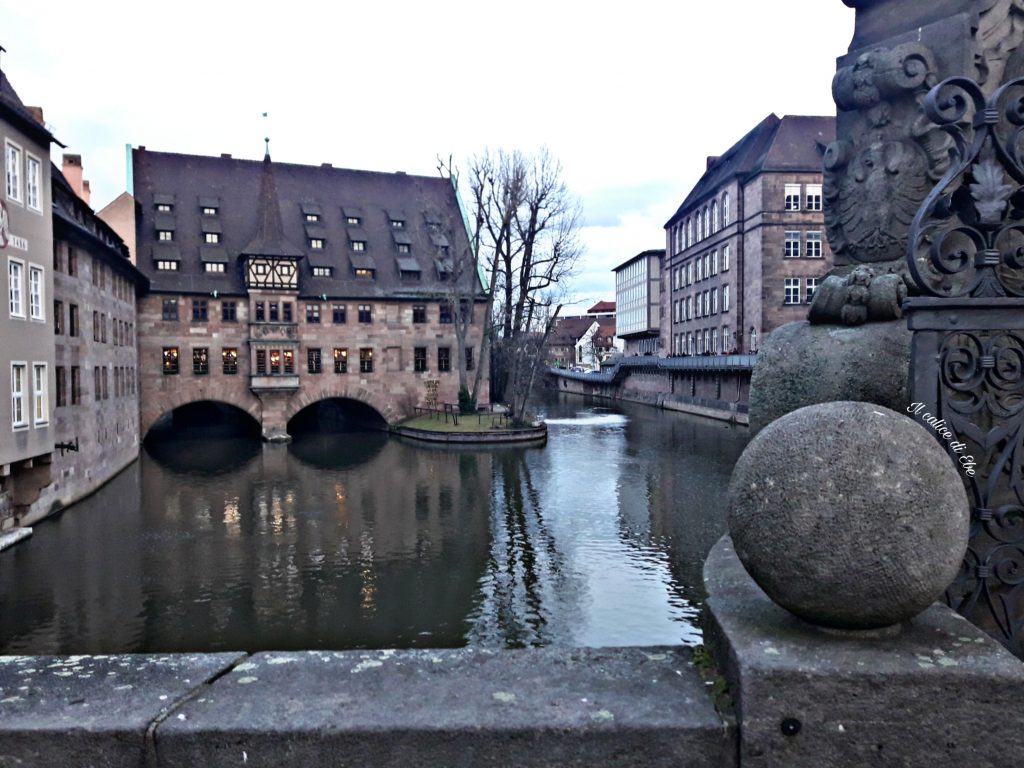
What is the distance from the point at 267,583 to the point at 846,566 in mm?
14078

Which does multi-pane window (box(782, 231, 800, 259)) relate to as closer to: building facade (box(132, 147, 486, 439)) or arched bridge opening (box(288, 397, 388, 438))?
building facade (box(132, 147, 486, 439))

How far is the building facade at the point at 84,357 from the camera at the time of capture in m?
22.2

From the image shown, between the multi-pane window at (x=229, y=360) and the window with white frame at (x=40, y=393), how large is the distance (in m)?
21.9

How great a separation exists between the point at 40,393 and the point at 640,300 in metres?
70.3

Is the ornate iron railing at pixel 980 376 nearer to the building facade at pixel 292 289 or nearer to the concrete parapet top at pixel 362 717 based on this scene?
the concrete parapet top at pixel 362 717

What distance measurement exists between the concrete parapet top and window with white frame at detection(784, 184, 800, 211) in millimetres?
49425

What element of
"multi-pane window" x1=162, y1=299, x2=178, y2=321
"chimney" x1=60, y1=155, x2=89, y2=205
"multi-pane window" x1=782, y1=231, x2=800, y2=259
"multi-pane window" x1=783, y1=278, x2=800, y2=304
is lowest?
"multi-pane window" x1=162, y1=299, x2=178, y2=321

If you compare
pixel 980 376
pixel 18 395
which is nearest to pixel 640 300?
pixel 18 395

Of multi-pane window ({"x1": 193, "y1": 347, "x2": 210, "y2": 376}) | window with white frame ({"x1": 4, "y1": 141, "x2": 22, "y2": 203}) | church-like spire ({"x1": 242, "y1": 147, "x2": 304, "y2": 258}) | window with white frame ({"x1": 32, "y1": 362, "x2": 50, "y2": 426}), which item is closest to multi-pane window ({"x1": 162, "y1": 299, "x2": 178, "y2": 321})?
multi-pane window ({"x1": 193, "y1": 347, "x2": 210, "y2": 376})

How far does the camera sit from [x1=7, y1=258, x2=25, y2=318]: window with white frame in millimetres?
18078

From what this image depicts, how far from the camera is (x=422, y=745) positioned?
284cm

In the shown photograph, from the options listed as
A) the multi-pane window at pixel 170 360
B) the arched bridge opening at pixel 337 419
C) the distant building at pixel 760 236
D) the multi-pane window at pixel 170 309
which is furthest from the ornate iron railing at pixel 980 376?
the distant building at pixel 760 236

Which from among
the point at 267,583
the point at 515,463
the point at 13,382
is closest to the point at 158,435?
the point at 515,463

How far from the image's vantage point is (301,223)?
48.0m
